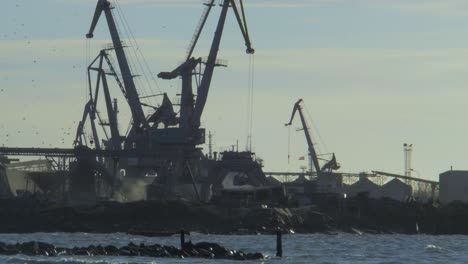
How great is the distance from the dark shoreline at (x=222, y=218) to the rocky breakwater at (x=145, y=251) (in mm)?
41071

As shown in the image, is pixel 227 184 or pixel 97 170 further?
pixel 227 184

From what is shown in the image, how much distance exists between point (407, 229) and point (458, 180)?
39401mm

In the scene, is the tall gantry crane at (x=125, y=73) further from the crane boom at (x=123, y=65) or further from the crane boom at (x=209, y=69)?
the crane boom at (x=209, y=69)

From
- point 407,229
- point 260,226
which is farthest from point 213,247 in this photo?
point 407,229

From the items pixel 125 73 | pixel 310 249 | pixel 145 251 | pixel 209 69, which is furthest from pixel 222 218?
pixel 145 251

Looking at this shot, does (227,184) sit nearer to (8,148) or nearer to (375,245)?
(8,148)

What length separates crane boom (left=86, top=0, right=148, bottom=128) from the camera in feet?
608

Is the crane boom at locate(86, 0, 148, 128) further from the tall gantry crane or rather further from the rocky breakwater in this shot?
the rocky breakwater

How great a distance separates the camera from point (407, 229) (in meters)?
162

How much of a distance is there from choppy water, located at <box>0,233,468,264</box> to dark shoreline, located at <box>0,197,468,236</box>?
7868 mm

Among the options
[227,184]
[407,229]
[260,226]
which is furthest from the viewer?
[227,184]

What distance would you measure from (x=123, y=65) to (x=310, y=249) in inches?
3243

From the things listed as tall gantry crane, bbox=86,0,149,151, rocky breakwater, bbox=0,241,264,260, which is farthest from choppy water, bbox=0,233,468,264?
tall gantry crane, bbox=86,0,149,151

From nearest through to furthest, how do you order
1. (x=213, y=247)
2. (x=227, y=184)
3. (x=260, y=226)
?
(x=213, y=247)
(x=260, y=226)
(x=227, y=184)
